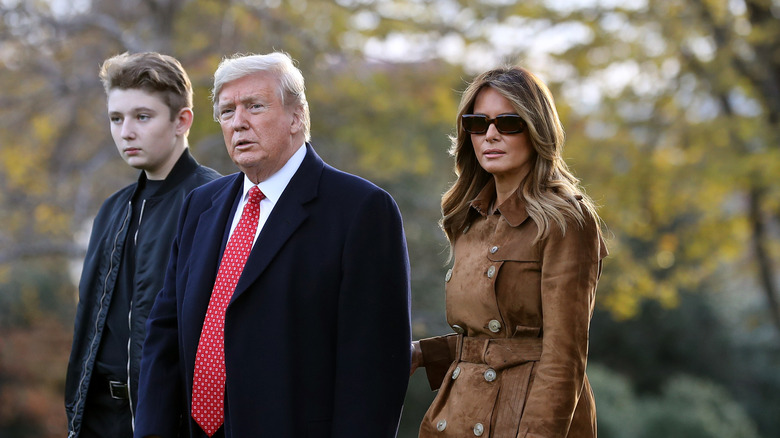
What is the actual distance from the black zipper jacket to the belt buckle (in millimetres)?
82

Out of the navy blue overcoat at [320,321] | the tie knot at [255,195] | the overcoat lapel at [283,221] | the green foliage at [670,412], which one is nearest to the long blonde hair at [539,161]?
the navy blue overcoat at [320,321]

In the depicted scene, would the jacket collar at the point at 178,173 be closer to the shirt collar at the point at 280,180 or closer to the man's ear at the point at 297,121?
the shirt collar at the point at 280,180

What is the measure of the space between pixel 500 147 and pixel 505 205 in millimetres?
195

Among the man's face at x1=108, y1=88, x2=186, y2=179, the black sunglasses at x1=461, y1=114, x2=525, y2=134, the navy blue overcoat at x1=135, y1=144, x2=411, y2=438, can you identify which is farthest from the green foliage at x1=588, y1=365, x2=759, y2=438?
the navy blue overcoat at x1=135, y1=144, x2=411, y2=438

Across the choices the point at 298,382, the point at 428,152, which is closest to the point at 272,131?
the point at 298,382

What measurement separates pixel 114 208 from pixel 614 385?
11905 mm

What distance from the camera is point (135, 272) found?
12.2 feet

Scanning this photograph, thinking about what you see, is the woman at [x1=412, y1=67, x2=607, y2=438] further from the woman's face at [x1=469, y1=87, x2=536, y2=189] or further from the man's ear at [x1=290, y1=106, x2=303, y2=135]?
the man's ear at [x1=290, y1=106, x2=303, y2=135]

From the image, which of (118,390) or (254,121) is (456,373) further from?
(118,390)

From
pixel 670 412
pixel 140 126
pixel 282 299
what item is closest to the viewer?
pixel 282 299

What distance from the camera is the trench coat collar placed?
10.3ft

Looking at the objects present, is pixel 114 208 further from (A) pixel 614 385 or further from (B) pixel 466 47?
(A) pixel 614 385

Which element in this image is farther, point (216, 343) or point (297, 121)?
point (297, 121)

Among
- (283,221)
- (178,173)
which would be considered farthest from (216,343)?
(178,173)
